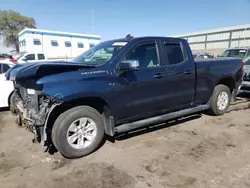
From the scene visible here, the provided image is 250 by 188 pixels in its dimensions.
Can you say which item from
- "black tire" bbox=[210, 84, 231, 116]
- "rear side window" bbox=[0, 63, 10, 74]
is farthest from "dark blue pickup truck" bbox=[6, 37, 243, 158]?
"rear side window" bbox=[0, 63, 10, 74]

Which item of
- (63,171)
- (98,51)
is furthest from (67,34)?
(63,171)

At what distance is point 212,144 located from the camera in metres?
4.31

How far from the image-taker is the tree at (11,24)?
45219mm

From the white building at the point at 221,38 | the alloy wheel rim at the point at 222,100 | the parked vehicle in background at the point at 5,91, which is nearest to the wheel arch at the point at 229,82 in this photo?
the alloy wheel rim at the point at 222,100

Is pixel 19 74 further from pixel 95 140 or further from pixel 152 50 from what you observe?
pixel 152 50

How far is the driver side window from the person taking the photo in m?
4.34

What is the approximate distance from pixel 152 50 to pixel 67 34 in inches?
956

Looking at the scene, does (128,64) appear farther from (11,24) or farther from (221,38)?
(11,24)

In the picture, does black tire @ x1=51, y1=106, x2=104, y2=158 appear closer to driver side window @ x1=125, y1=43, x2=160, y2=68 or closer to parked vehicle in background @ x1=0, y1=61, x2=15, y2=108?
driver side window @ x1=125, y1=43, x2=160, y2=68

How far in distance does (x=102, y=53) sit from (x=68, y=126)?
168 centimetres

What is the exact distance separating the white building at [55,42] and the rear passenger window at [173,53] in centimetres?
2109

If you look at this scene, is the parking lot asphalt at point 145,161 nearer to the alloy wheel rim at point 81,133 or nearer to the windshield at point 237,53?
the alloy wheel rim at point 81,133

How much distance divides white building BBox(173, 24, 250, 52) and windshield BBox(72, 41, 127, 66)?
32.8 meters

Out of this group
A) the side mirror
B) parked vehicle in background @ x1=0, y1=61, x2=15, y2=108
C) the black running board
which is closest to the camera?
the side mirror
